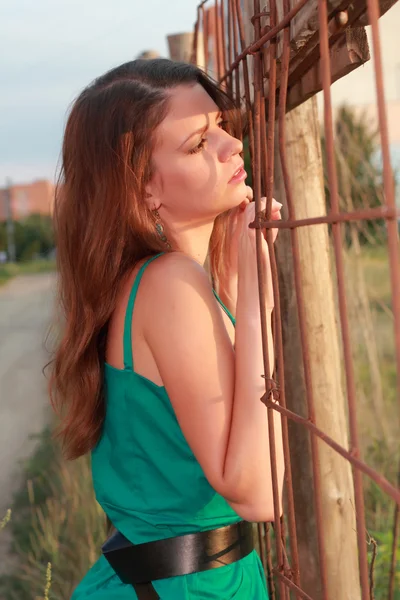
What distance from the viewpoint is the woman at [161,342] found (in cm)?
130

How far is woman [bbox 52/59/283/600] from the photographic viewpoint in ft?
4.28

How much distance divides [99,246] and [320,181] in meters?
Answer: 0.53

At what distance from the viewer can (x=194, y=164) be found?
4.75 ft

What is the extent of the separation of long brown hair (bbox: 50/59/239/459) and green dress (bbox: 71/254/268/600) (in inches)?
2.9

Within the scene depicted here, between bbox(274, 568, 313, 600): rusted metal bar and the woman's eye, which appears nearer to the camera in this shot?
bbox(274, 568, 313, 600): rusted metal bar

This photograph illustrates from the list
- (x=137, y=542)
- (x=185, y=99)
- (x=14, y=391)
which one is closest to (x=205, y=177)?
(x=185, y=99)

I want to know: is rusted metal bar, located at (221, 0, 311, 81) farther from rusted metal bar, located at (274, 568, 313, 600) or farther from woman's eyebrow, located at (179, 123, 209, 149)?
rusted metal bar, located at (274, 568, 313, 600)

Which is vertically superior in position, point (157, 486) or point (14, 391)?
point (157, 486)

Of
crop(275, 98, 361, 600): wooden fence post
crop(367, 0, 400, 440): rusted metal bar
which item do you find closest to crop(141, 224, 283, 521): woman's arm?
crop(275, 98, 361, 600): wooden fence post

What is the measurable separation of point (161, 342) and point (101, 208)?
1.06ft

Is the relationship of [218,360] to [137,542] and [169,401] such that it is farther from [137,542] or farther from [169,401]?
[137,542]

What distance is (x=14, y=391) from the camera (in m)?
7.11

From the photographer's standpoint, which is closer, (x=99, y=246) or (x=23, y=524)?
(x=99, y=246)

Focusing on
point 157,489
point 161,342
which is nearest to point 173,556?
point 157,489
